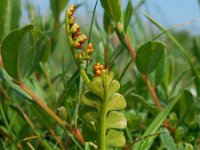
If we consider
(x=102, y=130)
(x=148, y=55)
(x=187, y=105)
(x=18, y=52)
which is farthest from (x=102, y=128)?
(x=187, y=105)

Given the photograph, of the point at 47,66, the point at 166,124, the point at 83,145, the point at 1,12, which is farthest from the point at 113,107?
the point at 47,66

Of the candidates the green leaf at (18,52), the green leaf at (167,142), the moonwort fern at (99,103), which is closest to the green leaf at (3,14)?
the green leaf at (18,52)

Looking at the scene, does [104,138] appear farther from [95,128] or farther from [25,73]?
[25,73]

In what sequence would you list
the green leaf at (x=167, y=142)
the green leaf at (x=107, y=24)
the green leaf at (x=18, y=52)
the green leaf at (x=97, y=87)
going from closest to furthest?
the green leaf at (x=97, y=87) < the green leaf at (x=18, y=52) < the green leaf at (x=167, y=142) < the green leaf at (x=107, y=24)

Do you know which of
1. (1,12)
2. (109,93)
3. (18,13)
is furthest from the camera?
(18,13)

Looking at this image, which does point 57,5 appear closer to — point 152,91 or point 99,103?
point 152,91

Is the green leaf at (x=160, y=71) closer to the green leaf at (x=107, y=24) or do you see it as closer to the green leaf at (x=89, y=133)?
the green leaf at (x=107, y=24)
